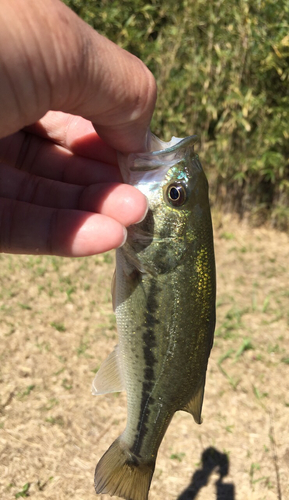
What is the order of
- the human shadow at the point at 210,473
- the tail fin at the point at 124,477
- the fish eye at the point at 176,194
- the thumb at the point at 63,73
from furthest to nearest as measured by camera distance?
the human shadow at the point at 210,473 → the tail fin at the point at 124,477 → the fish eye at the point at 176,194 → the thumb at the point at 63,73

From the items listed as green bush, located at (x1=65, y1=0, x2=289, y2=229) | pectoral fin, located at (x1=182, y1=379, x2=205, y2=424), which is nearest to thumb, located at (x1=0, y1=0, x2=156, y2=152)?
pectoral fin, located at (x1=182, y1=379, x2=205, y2=424)

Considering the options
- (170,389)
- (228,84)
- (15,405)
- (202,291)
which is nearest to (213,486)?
(15,405)

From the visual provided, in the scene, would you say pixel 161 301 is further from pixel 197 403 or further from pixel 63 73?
pixel 63 73

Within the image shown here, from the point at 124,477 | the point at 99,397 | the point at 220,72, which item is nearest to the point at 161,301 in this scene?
the point at 124,477

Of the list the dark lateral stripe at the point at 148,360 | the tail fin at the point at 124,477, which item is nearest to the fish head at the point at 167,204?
the dark lateral stripe at the point at 148,360

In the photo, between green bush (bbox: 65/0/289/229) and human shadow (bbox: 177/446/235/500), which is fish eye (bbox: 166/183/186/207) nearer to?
human shadow (bbox: 177/446/235/500)

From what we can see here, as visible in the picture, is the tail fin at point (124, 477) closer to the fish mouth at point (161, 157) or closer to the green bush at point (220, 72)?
the fish mouth at point (161, 157)

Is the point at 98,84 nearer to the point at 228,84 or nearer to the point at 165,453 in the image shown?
the point at 165,453
